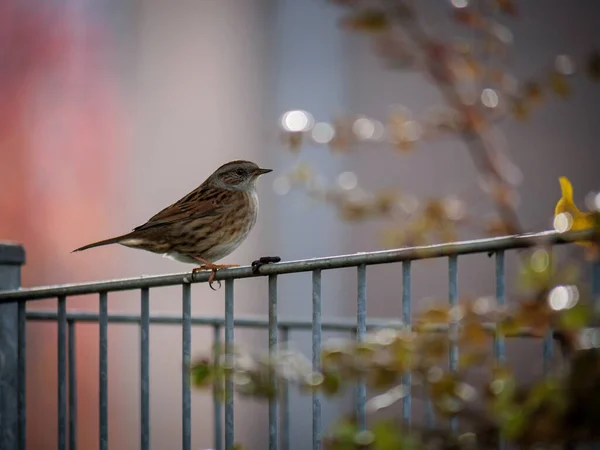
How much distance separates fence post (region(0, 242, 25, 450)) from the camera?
3.16 m

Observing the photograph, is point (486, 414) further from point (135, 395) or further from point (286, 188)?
point (135, 395)

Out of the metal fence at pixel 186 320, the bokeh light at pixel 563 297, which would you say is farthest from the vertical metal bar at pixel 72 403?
the bokeh light at pixel 563 297

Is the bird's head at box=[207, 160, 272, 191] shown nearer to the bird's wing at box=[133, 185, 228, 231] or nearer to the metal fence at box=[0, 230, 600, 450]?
the bird's wing at box=[133, 185, 228, 231]

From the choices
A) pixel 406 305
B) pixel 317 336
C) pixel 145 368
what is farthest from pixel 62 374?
pixel 406 305

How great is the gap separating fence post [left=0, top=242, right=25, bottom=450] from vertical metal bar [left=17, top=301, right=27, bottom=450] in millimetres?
54

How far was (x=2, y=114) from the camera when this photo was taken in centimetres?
875

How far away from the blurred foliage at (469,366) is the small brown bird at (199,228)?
9.59 feet

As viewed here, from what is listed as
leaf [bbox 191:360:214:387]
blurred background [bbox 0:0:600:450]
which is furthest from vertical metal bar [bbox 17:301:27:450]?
blurred background [bbox 0:0:600:450]

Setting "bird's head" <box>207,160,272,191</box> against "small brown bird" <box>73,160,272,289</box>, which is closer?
"small brown bird" <box>73,160,272,289</box>

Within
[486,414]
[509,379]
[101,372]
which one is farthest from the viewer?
[101,372]

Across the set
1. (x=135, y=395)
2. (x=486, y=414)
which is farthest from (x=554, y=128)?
(x=486, y=414)

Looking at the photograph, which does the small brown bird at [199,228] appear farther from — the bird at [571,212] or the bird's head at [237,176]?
the bird at [571,212]

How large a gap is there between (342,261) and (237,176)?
273 centimetres

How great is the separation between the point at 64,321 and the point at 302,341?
23.7 feet
